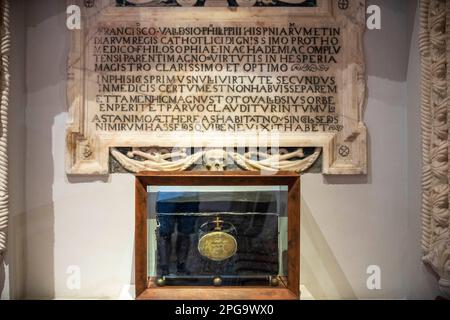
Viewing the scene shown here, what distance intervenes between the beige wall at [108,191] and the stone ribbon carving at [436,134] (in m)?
0.34

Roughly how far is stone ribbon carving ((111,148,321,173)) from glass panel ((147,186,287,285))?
1.48ft

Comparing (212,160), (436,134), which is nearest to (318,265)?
(212,160)

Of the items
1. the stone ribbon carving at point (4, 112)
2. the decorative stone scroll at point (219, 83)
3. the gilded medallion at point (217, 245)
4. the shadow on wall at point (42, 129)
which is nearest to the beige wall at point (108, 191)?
the shadow on wall at point (42, 129)

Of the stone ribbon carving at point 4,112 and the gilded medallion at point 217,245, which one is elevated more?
the stone ribbon carving at point 4,112

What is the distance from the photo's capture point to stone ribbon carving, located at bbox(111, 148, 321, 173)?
298cm

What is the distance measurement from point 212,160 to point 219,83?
21.3 inches

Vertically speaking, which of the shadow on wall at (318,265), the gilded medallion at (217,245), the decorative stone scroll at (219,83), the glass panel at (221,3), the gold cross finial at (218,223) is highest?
the glass panel at (221,3)

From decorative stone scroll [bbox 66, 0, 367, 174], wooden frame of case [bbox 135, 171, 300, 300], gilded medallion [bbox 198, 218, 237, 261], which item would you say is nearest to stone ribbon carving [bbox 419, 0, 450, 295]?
decorative stone scroll [bbox 66, 0, 367, 174]

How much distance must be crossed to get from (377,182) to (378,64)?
2.72ft

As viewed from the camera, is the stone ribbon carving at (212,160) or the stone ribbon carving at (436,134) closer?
the stone ribbon carving at (436,134)

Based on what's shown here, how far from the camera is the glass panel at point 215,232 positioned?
8.23ft

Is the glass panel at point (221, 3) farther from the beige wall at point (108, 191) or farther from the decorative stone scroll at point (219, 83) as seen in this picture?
the beige wall at point (108, 191)
